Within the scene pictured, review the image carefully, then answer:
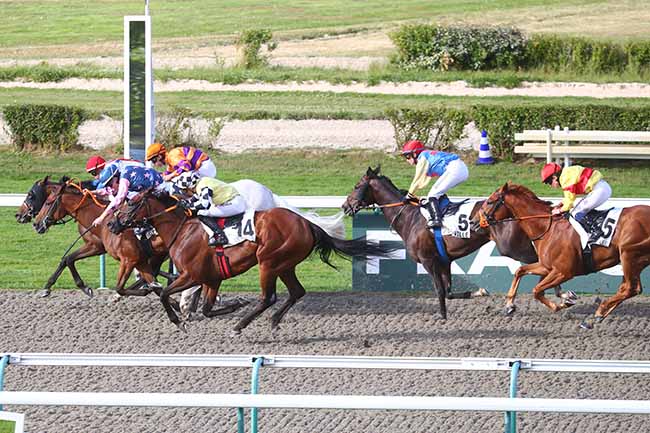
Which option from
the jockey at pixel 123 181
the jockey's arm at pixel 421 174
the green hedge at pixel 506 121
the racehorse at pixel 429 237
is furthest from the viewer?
the green hedge at pixel 506 121

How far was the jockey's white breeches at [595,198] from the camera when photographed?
342 inches

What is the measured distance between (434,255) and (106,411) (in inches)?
130

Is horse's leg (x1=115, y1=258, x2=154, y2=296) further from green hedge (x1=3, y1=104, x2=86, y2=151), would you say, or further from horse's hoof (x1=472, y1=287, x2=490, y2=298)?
green hedge (x1=3, y1=104, x2=86, y2=151)

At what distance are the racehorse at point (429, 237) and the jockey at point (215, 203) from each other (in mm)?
1098

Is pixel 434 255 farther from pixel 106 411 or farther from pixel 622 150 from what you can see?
pixel 622 150

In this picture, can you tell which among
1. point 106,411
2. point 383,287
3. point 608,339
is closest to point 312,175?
point 383,287

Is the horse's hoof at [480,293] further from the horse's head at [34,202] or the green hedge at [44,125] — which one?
the green hedge at [44,125]

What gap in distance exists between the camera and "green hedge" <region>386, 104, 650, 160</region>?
1616 centimetres

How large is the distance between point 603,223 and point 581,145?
693cm

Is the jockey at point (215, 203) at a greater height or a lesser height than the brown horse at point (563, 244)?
greater

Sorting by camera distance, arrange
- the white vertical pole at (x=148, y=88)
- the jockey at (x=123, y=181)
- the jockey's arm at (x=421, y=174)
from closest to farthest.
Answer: the jockey at (x=123, y=181) → the jockey's arm at (x=421, y=174) → the white vertical pole at (x=148, y=88)

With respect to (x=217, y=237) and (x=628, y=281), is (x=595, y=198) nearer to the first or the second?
(x=628, y=281)

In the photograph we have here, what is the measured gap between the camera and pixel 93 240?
983cm

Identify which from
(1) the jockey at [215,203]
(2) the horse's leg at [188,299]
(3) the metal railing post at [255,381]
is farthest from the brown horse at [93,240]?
(3) the metal railing post at [255,381]
